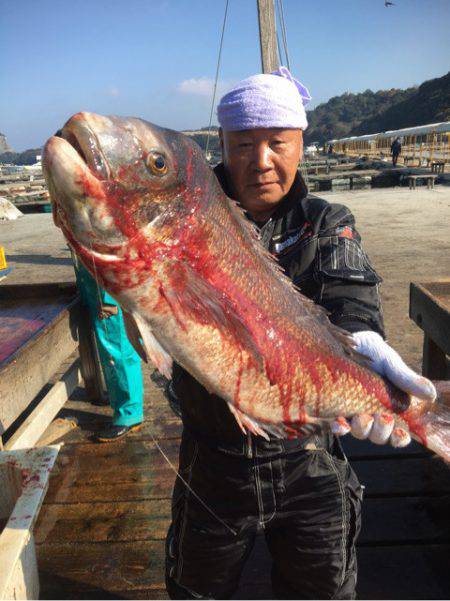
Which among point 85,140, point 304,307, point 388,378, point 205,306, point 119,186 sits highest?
point 85,140

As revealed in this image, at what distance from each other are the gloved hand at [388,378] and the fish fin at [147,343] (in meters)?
0.82

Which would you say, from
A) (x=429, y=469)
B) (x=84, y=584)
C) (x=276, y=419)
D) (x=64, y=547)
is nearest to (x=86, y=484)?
(x=64, y=547)

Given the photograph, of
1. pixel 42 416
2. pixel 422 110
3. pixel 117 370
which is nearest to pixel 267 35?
pixel 117 370

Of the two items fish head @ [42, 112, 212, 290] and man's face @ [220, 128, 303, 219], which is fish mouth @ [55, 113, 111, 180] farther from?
man's face @ [220, 128, 303, 219]

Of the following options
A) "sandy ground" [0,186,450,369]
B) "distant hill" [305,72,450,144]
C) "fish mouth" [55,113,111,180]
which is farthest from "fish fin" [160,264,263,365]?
"distant hill" [305,72,450,144]

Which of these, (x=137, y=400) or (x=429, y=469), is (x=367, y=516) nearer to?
(x=429, y=469)

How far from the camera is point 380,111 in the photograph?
122500mm

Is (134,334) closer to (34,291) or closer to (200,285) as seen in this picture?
(200,285)

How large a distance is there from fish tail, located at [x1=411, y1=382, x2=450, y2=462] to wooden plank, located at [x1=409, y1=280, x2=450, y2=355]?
1210mm

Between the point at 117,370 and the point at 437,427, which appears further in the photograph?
the point at 117,370

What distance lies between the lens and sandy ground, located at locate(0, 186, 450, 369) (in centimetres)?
698

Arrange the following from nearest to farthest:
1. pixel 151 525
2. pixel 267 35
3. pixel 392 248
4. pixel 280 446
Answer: pixel 280 446, pixel 151 525, pixel 267 35, pixel 392 248

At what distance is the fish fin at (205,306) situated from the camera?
1647 millimetres

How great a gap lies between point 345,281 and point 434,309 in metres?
1.73
